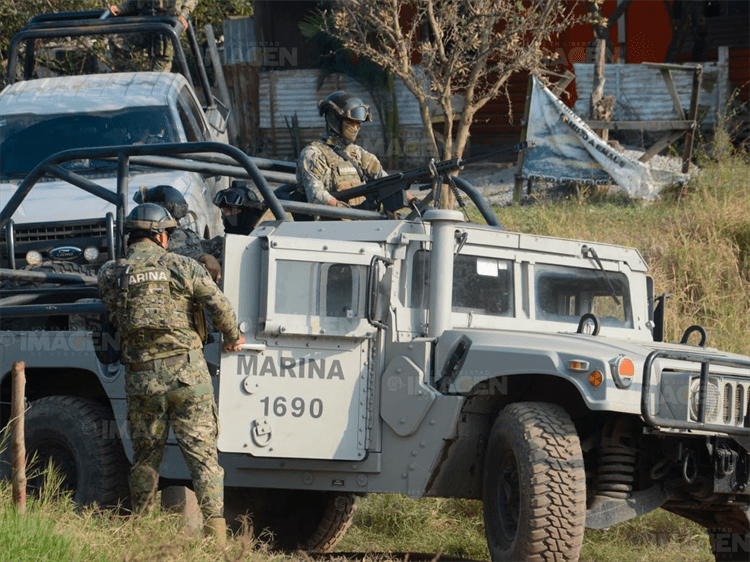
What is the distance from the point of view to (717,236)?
10.7m

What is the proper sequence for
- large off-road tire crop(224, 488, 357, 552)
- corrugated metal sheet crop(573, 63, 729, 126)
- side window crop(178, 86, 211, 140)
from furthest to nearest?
corrugated metal sheet crop(573, 63, 729, 126), side window crop(178, 86, 211, 140), large off-road tire crop(224, 488, 357, 552)

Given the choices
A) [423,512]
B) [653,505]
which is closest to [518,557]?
[653,505]

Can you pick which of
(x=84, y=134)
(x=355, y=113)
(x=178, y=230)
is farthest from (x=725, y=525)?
(x=84, y=134)

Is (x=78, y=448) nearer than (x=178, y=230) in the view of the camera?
Yes

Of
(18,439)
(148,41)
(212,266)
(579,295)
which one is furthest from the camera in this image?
(148,41)

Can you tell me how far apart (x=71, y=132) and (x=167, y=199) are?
6.85 ft

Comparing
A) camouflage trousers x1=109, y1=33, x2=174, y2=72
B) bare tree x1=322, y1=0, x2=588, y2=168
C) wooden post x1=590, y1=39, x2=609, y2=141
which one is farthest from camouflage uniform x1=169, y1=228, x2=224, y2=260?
wooden post x1=590, y1=39, x2=609, y2=141

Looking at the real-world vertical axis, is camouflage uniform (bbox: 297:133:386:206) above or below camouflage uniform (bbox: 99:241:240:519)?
above

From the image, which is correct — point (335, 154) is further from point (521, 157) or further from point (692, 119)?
point (692, 119)

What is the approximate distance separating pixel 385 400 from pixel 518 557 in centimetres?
98

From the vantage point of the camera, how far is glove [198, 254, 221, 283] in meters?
5.90

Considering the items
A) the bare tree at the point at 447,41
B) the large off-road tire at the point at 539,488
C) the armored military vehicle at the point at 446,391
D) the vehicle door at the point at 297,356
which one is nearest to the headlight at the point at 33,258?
the armored military vehicle at the point at 446,391

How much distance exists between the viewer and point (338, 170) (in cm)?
704

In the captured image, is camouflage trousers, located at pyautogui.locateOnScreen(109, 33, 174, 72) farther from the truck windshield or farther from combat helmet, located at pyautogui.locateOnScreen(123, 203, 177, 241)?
the truck windshield
